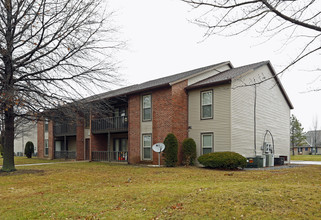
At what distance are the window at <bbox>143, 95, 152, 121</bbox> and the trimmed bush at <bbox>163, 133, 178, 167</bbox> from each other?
10.1 ft

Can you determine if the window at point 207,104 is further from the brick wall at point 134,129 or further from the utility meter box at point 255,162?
the brick wall at point 134,129

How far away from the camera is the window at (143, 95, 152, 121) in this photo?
20047 millimetres

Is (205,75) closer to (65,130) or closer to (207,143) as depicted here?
(207,143)

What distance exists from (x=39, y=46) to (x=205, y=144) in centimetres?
1114

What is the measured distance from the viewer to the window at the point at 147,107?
20.0 m

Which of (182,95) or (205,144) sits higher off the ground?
(182,95)

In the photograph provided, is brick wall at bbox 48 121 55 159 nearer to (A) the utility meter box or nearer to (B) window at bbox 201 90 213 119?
(B) window at bbox 201 90 213 119

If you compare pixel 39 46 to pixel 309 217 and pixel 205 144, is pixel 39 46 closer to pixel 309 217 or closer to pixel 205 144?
pixel 205 144

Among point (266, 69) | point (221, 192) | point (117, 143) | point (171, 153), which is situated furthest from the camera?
point (117, 143)

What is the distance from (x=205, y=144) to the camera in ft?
59.9

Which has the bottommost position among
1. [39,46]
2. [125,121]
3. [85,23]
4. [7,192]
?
[7,192]

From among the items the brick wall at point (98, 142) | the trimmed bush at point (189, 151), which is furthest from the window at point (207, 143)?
the brick wall at point (98, 142)

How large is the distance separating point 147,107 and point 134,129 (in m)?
1.97

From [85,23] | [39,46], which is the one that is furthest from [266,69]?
[39,46]
